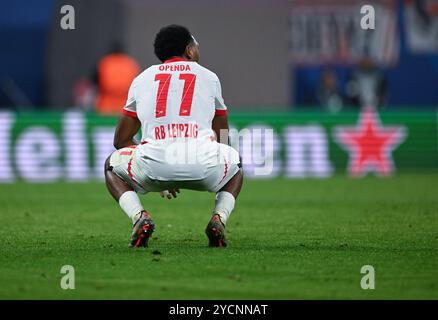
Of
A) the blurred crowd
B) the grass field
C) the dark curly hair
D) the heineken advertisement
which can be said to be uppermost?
the blurred crowd

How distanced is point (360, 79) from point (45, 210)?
13.8 metres

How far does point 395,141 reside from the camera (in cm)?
2067

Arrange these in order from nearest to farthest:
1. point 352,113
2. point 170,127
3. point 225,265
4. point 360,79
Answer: point 225,265
point 170,127
point 352,113
point 360,79

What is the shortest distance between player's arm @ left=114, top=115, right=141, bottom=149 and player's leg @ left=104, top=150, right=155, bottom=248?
4.3 inches

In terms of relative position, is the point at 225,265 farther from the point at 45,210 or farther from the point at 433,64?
the point at 433,64

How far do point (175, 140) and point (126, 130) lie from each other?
63 cm

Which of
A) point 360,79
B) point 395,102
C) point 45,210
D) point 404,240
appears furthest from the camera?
point 395,102

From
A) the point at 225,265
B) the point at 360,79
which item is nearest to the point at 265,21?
the point at 360,79

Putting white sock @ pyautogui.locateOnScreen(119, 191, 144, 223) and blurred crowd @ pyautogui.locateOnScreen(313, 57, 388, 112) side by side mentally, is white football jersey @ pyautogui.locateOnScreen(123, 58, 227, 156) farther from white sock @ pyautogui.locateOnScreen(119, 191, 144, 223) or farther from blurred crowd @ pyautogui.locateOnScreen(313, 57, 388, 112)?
blurred crowd @ pyautogui.locateOnScreen(313, 57, 388, 112)

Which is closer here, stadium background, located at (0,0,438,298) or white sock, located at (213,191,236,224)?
white sock, located at (213,191,236,224)

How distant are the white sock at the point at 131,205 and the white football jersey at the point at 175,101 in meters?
0.47

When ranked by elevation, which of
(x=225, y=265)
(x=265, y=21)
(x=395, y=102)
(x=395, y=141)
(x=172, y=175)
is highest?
(x=265, y=21)

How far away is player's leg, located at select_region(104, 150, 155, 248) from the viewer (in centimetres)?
905

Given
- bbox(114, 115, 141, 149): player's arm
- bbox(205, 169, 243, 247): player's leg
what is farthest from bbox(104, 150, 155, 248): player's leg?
bbox(205, 169, 243, 247): player's leg
